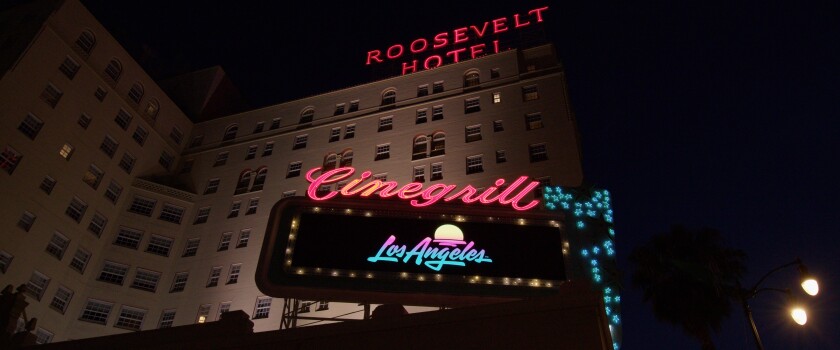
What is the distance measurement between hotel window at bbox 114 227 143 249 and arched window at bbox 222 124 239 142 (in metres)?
12.5

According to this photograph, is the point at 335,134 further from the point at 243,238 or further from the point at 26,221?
the point at 26,221

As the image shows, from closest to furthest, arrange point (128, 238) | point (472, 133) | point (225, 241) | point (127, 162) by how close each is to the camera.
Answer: point (128, 238) → point (225, 241) → point (472, 133) → point (127, 162)

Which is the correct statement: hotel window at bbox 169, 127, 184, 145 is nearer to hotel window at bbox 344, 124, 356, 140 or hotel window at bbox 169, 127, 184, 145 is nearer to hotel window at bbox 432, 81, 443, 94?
hotel window at bbox 344, 124, 356, 140

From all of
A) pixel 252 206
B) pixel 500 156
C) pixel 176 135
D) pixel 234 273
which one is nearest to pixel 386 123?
pixel 500 156

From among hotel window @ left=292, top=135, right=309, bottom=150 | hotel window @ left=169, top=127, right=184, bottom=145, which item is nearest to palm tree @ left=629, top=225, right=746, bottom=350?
hotel window @ left=292, top=135, right=309, bottom=150

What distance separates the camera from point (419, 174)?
144ft

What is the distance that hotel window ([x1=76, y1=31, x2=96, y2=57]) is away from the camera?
149ft

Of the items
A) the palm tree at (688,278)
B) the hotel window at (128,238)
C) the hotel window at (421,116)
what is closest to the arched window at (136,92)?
the hotel window at (128,238)

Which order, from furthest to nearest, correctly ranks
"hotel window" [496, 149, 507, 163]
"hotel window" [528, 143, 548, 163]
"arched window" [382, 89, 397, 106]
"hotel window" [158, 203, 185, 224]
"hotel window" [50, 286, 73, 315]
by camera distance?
"arched window" [382, 89, 397, 106] → "hotel window" [158, 203, 185, 224] → "hotel window" [496, 149, 507, 163] → "hotel window" [528, 143, 548, 163] → "hotel window" [50, 286, 73, 315]

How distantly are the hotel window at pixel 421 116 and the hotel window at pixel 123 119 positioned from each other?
23559mm

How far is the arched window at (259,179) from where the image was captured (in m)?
47.7

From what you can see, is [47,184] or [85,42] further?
[85,42]

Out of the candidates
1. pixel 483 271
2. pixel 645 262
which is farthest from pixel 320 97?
pixel 483 271

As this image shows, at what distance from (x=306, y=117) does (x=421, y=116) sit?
37.7 feet
